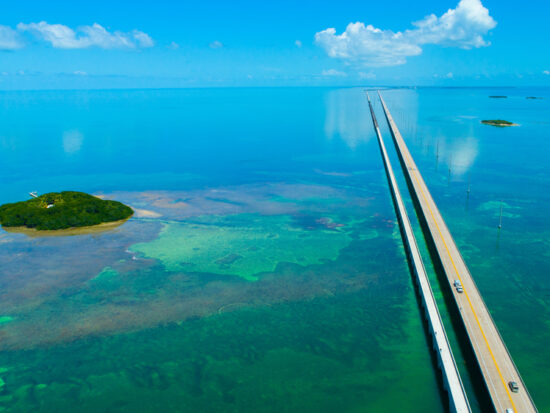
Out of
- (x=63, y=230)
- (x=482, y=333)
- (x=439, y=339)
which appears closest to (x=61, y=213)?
(x=63, y=230)

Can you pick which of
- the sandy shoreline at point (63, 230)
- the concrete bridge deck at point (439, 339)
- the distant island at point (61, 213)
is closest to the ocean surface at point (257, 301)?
the sandy shoreline at point (63, 230)

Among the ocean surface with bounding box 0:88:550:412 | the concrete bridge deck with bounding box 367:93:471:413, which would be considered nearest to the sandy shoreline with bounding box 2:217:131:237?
the ocean surface with bounding box 0:88:550:412

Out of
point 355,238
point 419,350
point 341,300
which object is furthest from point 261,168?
point 419,350

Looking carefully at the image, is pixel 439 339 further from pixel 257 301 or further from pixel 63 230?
pixel 63 230

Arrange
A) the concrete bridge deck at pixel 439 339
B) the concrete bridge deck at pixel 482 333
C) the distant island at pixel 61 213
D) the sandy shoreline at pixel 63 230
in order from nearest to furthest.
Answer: the concrete bridge deck at pixel 482 333 < the concrete bridge deck at pixel 439 339 < the sandy shoreline at pixel 63 230 < the distant island at pixel 61 213

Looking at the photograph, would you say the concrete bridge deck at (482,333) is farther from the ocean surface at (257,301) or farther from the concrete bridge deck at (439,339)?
the ocean surface at (257,301)

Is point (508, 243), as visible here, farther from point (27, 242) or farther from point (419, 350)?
point (27, 242)

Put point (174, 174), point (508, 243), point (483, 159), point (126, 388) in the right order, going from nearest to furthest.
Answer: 1. point (126, 388)
2. point (508, 243)
3. point (174, 174)
4. point (483, 159)
